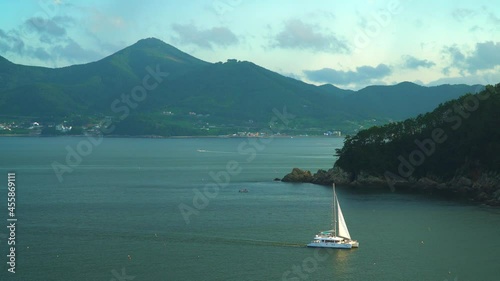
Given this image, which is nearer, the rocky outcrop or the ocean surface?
the ocean surface

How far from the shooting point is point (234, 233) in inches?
2771

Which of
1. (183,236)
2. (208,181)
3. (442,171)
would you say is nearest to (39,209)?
(183,236)

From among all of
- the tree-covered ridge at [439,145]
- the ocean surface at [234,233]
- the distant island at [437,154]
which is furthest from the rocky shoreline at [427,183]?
the ocean surface at [234,233]

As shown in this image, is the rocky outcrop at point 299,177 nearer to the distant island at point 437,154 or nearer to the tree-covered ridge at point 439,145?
the distant island at point 437,154

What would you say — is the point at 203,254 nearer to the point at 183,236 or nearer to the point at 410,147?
the point at 183,236

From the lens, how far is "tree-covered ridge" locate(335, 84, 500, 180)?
334 feet

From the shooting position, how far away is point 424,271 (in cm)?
5631

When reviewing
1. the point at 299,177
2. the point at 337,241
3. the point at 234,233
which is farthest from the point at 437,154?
the point at 234,233

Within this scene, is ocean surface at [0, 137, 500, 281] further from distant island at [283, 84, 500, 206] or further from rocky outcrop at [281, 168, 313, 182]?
distant island at [283, 84, 500, 206]

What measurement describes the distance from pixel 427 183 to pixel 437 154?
5.34 meters

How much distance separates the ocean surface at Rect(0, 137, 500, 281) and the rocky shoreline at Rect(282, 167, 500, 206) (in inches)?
188

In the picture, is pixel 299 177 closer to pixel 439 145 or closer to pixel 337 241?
pixel 439 145

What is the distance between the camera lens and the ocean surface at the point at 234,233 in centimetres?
5612

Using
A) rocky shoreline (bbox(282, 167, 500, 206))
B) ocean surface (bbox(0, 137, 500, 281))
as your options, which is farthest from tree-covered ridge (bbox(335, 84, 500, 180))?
ocean surface (bbox(0, 137, 500, 281))
